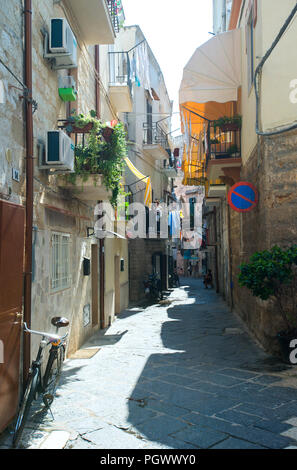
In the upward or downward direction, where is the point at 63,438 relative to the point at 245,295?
downward

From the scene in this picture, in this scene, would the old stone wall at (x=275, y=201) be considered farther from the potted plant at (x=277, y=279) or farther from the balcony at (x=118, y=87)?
the balcony at (x=118, y=87)

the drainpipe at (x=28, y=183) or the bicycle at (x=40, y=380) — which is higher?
the drainpipe at (x=28, y=183)

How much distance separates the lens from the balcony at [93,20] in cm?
867

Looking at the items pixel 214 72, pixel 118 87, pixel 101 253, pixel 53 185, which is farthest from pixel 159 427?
pixel 118 87

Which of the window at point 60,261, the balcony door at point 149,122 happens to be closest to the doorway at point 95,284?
→ the window at point 60,261

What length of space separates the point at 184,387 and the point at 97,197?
4.47 meters

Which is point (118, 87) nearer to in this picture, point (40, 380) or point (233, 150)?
point (233, 150)

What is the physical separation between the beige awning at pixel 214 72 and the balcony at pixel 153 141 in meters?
10.5

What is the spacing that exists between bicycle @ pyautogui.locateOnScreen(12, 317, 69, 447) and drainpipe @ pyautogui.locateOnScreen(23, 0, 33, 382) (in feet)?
1.22

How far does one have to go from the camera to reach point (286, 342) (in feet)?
22.9

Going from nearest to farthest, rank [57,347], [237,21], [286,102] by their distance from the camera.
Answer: [57,347]
[286,102]
[237,21]

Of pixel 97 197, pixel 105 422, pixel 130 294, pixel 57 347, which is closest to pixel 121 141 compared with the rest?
pixel 97 197

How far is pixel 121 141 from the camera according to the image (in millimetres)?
8055
